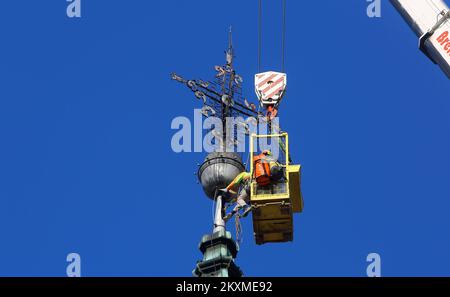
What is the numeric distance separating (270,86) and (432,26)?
7611 millimetres

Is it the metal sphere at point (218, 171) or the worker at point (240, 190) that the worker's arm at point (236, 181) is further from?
the metal sphere at point (218, 171)

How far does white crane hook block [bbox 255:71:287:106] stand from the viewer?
5188 cm

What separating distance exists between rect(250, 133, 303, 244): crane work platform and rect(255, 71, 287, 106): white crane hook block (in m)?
2.83

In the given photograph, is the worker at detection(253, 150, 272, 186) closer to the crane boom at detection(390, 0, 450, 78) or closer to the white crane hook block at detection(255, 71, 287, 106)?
the white crane hook block at detection(255, 71, 287, 106)

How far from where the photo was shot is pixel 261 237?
49.3 m

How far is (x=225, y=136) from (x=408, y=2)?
12269 millimetres

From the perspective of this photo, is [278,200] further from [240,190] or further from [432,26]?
[432,26]

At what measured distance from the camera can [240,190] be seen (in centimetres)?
5222

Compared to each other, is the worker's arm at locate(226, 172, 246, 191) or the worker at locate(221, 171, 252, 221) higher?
the worker's arm at locate(226, 172, 246, 191)

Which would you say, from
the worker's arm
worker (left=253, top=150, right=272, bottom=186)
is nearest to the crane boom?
worker (left=253, top=150, right=272, bottom=186)
